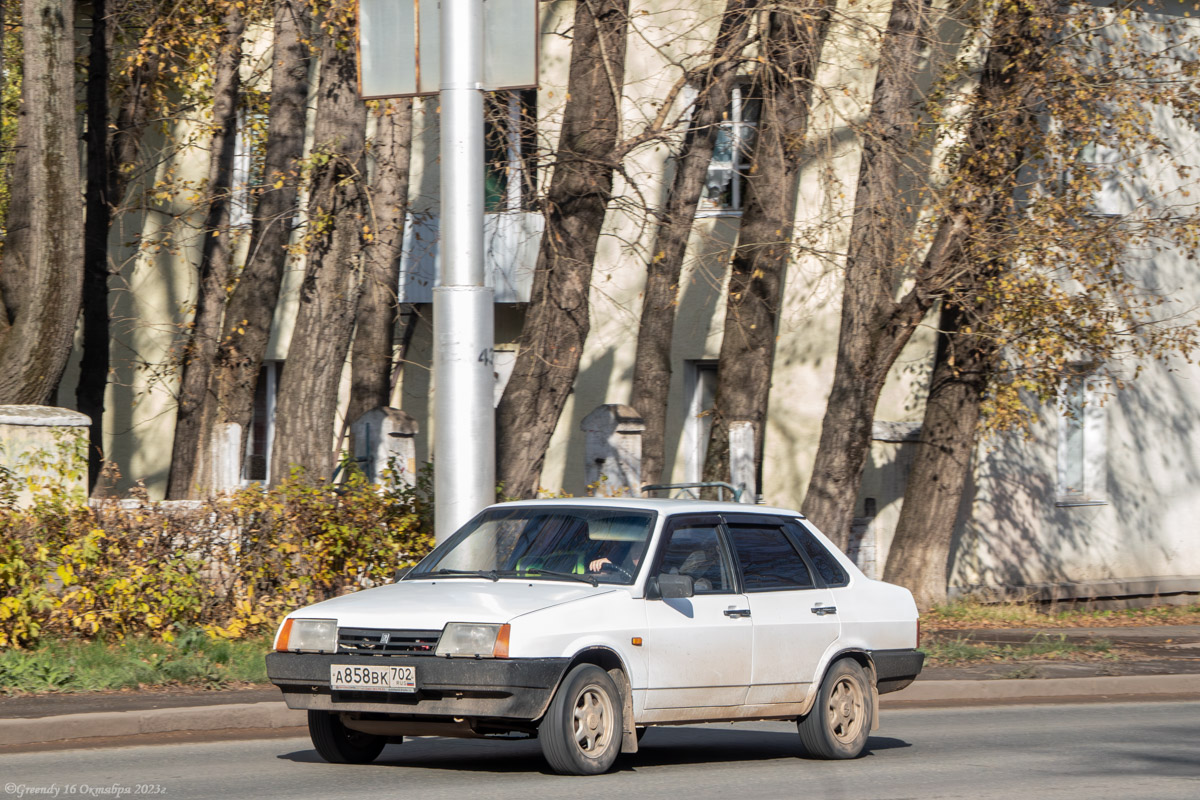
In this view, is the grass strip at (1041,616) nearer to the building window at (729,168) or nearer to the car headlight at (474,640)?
the building window at (729,168)

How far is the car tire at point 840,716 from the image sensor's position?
32.4ft

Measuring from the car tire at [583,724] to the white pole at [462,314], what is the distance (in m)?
3.54

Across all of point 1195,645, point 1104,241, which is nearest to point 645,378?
point 1104,241

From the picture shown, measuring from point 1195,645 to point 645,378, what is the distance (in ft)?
23.0

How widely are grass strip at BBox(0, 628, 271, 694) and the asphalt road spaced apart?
167 cm

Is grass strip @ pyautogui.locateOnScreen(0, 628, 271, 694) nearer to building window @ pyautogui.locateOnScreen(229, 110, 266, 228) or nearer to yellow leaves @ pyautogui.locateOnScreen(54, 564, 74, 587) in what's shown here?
yellow leaves @ pyautogui.locateOnScreen(54, 564, 74, 587)

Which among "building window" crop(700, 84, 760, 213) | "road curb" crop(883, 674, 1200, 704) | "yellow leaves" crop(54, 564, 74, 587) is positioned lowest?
"road curb" crop(883, 674, 1200, 704)

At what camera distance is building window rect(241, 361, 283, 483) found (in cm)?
2633

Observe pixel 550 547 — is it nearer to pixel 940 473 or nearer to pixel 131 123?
pixel 940 473

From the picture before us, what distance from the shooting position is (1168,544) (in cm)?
2439

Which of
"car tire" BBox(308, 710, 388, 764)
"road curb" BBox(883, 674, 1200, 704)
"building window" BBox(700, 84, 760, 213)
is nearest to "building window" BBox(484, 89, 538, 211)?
"building window" BBox(700, 84, 760, 213)

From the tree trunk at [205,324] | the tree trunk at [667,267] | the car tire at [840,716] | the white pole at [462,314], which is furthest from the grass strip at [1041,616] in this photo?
the tree trunk at [205,324]

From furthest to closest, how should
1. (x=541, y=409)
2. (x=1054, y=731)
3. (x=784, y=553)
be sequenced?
1. (x=541, y=409)
2. (x=1054, y=731)
3. (x=784, y=553)

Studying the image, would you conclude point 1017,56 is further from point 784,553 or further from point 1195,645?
point 784,553
